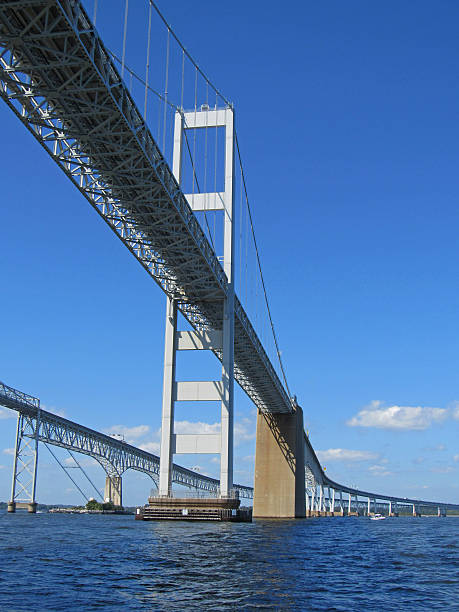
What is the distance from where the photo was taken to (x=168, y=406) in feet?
133

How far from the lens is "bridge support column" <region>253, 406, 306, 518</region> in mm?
79125

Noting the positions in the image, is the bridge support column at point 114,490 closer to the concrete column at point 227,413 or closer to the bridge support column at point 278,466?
the bridge support column at point 278,466

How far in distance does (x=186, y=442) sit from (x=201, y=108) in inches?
861

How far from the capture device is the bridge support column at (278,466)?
3115 inches

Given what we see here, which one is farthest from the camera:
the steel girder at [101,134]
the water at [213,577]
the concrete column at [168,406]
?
the concrete column at [168,406]

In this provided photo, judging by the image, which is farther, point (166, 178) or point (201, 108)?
point (201, 108)

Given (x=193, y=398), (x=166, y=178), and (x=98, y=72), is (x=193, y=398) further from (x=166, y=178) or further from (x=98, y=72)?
(x=98, y=72)

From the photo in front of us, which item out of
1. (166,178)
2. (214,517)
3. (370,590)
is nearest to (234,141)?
(166,178)

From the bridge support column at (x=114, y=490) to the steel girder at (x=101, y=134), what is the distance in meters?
58.8

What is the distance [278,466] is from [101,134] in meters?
62.4

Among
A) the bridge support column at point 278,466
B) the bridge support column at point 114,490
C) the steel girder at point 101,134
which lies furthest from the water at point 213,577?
the bridge support column at point 114,490

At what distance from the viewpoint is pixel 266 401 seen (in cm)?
7412

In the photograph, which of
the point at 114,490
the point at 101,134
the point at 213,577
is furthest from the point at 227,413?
the point at 114,490

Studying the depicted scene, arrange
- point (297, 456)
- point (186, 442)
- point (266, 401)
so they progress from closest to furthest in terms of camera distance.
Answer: point (186, 442), point (266, 401), point (297, 456)
